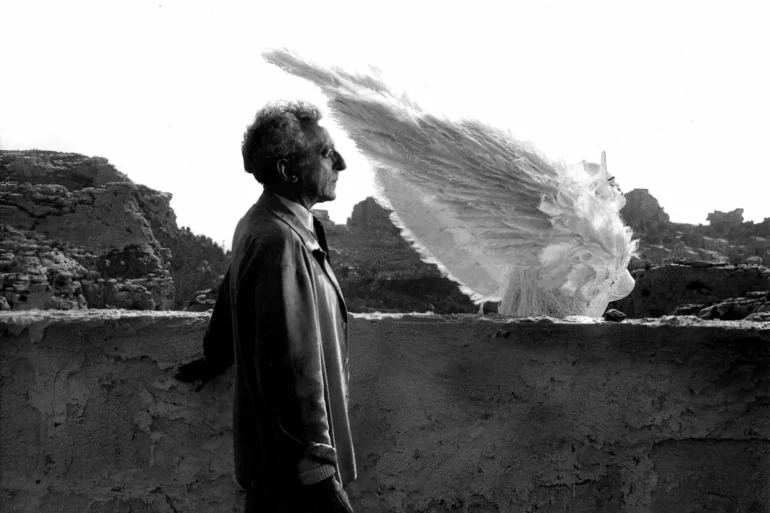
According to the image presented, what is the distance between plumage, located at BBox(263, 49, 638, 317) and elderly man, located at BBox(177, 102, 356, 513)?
0.76 meters

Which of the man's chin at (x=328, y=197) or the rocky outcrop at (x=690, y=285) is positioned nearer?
the man's chin at (x=328, y=197)

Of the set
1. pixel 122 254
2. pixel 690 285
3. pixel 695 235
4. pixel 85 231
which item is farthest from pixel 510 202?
pixel 695 235

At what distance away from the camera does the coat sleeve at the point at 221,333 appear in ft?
5.37

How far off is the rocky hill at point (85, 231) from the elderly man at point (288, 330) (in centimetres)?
588

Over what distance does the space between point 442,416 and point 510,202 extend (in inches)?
32.4

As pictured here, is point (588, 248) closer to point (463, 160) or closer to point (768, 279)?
point (463, 160)

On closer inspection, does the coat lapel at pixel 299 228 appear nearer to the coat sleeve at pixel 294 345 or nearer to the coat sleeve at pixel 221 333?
the coat sleeve at pixel 294 345

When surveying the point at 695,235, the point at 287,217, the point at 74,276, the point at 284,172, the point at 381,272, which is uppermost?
the point at 695,235

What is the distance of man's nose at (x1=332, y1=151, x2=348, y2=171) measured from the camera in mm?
1541

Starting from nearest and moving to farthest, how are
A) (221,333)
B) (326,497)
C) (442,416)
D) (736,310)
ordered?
(326,497) < (221,333) < (442,416) < (736,310)

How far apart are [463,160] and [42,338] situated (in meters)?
1.49

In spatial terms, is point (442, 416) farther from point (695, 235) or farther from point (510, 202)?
point (695, 235)

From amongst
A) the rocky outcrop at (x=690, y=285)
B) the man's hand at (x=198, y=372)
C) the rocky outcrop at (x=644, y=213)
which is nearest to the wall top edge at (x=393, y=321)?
the man's hand at (x=198, y=372)

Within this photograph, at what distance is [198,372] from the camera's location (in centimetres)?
186
